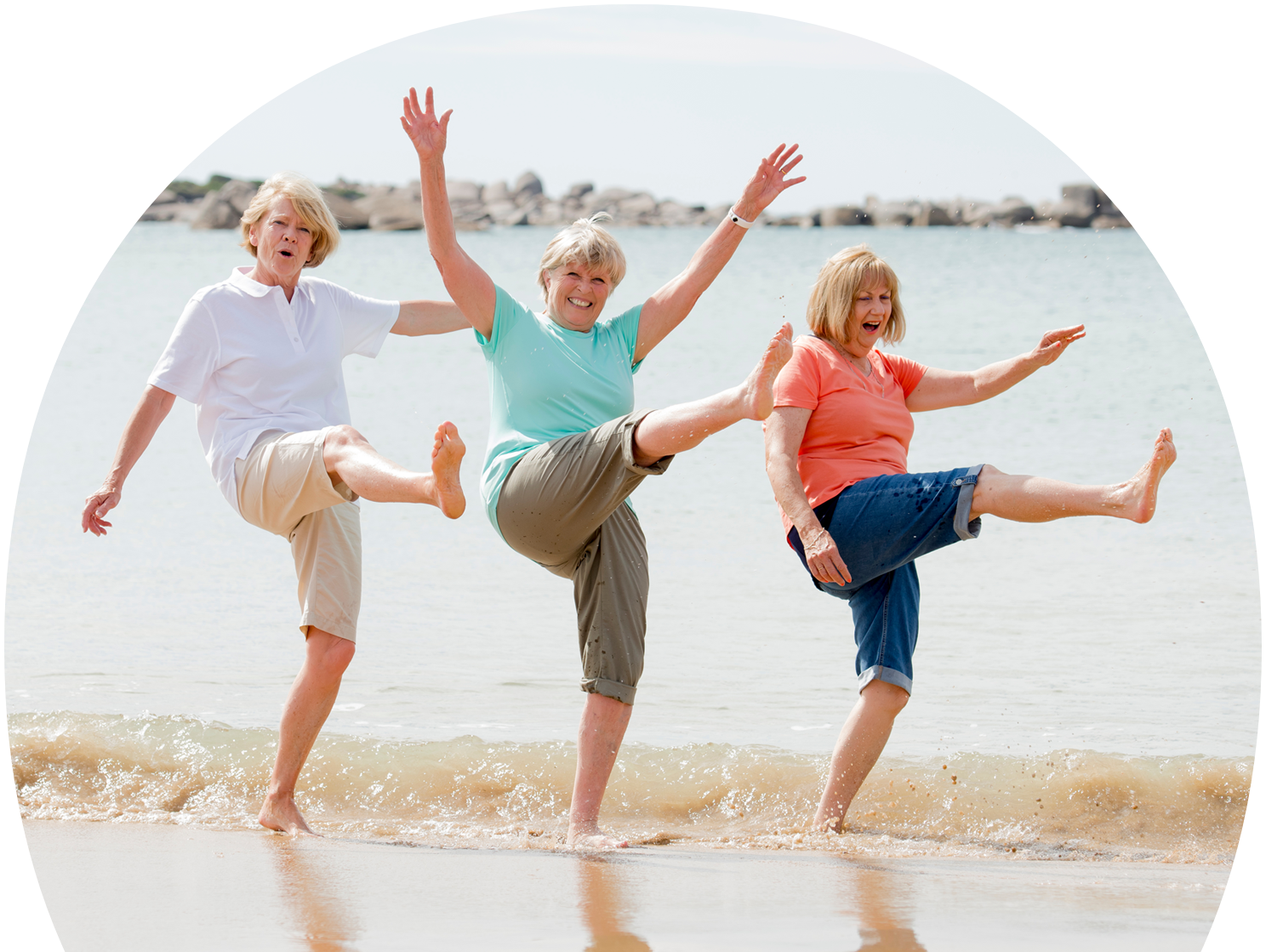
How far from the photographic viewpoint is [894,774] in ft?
17.0

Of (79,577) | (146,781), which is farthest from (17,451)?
(146,781)

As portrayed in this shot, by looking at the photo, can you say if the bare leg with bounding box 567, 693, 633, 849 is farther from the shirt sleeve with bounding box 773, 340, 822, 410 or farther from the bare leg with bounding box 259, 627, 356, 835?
the shirt sleeve with bounding box 773, 340, 822, 410

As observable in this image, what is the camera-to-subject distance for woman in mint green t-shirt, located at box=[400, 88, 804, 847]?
396 cm

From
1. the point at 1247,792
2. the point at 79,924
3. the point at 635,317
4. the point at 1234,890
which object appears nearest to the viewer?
the point at 79,924

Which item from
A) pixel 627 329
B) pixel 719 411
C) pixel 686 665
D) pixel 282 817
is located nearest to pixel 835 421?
pixel 627 329

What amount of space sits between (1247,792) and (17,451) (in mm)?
12331

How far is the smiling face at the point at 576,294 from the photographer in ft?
14.2

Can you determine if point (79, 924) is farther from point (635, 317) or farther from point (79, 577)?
point (79, 577)

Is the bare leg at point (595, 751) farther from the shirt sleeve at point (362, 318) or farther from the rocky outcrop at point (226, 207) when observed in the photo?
the rocky outcrop at point (226, 207)

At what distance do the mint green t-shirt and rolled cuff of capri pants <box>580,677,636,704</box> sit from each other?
1.83 ft

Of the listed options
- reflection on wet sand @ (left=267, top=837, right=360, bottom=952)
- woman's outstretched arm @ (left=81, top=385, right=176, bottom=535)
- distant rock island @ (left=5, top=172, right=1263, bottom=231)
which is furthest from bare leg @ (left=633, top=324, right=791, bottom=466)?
distant rock island @ (left=5, top=172, right=1263, bottom=231)

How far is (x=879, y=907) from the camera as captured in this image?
331 centimetres

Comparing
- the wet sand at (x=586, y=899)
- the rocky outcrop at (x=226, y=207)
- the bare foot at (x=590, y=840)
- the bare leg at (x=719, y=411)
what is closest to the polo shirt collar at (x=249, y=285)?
the bare leg at (x=719, y=411)

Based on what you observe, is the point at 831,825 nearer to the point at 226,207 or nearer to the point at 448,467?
the point at 448,467
